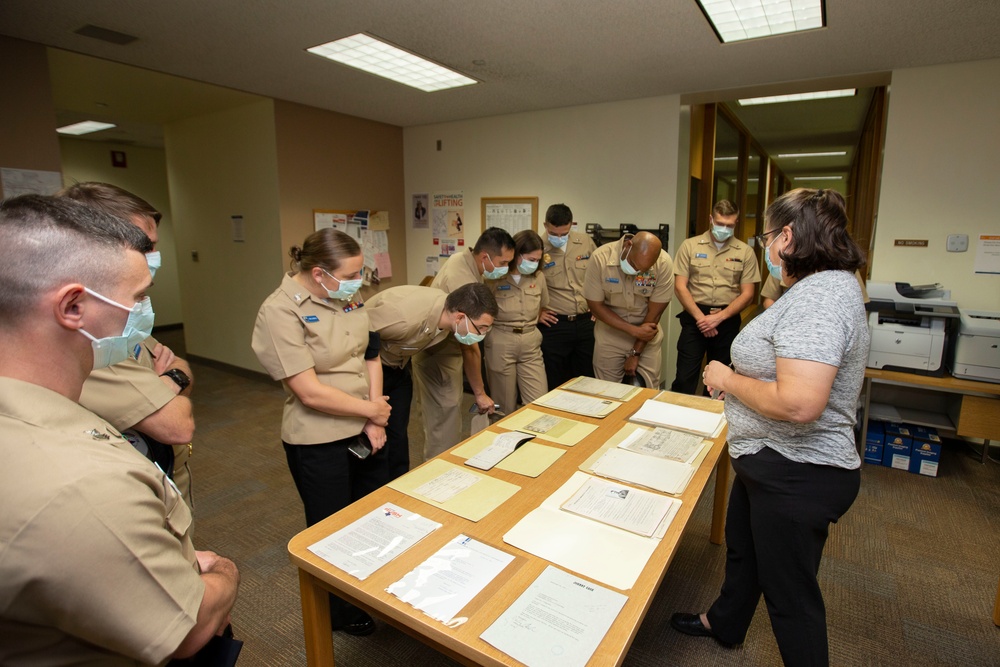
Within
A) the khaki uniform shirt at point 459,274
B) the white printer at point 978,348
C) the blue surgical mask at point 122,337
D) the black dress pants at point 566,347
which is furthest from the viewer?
the black dress pants at point 566,347

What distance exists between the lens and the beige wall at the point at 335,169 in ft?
14.4

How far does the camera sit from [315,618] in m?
1.25

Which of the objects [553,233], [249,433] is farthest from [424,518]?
[249,433]

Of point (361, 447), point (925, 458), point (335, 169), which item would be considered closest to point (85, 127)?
point (335, 169)

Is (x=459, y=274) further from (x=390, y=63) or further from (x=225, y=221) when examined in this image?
(x=225, y=221)

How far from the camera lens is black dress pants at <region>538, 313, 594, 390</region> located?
11.3 ft

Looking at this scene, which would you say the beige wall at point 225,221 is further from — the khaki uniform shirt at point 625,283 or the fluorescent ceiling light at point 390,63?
the khaki uniform shirt at point 625,283

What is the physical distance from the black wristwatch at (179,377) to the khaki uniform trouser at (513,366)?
5.31ft

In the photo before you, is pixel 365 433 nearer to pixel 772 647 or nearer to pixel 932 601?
pixel 772 647

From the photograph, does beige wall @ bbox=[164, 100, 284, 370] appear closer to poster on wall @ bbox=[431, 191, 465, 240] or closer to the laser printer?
poster on wall @ bbox=[431, 191, 465, 240]

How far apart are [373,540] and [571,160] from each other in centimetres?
393

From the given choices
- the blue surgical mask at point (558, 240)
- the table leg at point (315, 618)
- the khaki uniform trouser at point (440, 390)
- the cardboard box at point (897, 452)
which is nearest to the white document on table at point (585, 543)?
the table leg at point (315, 618)

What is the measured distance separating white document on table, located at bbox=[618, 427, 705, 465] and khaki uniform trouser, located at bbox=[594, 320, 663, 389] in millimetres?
1339

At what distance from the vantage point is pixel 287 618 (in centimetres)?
195
